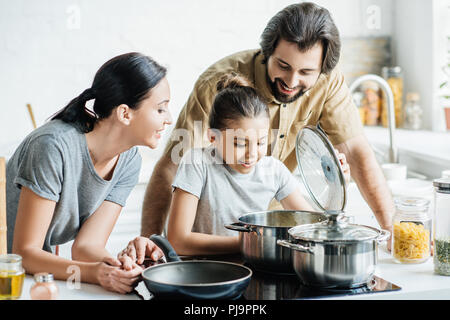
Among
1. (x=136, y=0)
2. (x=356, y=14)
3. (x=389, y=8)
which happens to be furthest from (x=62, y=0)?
(x=389, y=8)

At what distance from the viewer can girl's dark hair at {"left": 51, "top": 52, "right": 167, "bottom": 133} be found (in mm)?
1545

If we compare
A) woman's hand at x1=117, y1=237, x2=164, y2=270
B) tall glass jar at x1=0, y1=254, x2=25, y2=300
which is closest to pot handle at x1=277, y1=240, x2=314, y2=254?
woman's hand at x1=117, y1=237, x2=164, y2=270

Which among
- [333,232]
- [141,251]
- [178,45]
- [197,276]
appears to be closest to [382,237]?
[333,232]

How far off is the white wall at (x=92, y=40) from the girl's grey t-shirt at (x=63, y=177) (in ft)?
5.37

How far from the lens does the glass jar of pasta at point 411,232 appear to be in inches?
56.1

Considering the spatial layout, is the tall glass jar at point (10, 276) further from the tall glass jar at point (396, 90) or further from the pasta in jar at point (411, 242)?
the tall glass jar at point (396, 90)

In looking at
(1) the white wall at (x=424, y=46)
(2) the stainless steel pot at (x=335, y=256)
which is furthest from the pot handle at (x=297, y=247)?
(1) the white wall at (x=424, y=46)

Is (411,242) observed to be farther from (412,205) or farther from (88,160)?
(88,160)

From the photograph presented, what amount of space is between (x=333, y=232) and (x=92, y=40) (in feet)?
7.87

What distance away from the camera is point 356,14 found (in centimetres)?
362

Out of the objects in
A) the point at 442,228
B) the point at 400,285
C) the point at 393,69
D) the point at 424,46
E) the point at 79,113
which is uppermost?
the point at 424,46

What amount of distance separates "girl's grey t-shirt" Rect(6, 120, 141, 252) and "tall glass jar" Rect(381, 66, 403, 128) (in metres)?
2.26

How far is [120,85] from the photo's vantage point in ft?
5.08

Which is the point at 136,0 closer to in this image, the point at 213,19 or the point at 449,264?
the point at 213,19
